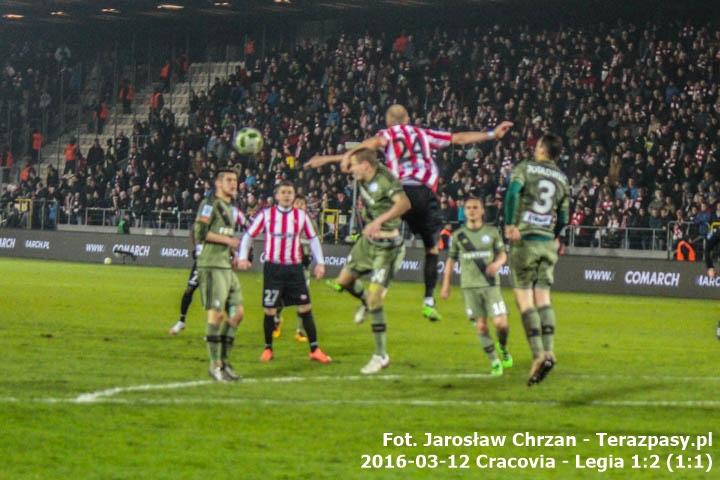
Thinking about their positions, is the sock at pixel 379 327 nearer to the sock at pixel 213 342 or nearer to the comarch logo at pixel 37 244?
the sock at pixel 213 342

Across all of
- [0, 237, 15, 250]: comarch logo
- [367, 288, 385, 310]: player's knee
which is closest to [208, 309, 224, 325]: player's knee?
[367, 288, 385, 310]: player's knee

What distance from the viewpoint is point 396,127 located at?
15.8m

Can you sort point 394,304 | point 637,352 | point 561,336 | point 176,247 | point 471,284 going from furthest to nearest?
1. point 176,247
2. point 394,304
3. point 561,336
4. point 637,352
5. point 471,284

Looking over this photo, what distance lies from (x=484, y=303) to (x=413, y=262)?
24.1 metres

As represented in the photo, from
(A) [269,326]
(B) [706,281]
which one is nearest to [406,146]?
(A) [269,326]

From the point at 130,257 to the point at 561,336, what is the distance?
28.6 m

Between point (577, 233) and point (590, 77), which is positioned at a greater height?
point (590, 77)

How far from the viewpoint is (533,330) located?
1313 centimetres

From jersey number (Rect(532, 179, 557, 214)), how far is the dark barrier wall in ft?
67.6

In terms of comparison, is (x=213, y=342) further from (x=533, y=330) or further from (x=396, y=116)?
(x=396, y=116)

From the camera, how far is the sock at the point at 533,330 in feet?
42.9

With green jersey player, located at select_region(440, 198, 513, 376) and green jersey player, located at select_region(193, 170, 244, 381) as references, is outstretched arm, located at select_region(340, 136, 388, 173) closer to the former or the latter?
green jersey player, located at select_region(440, 198, 513, 376)

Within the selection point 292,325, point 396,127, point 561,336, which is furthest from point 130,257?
point 396,127

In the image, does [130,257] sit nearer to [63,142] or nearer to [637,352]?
[63,142]
